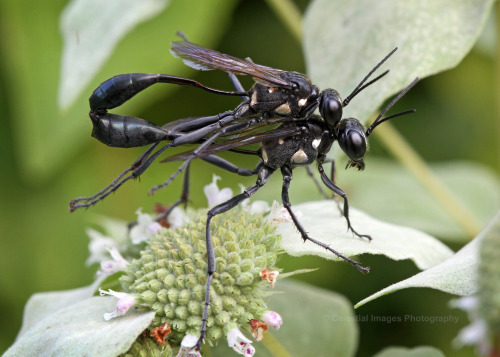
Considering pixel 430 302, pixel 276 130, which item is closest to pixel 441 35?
pixel 276 130

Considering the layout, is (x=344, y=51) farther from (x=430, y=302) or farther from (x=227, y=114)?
(x=430, y=302)

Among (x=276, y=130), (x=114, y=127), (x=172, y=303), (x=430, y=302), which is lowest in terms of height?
(x=430, y=302)

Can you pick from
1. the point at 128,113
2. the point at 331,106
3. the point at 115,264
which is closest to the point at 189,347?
the point at 115,264

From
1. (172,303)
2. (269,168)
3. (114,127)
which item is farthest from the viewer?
(269,168)

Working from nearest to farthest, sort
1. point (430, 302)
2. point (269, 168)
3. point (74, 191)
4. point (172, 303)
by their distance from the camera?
1. point (172, 303)
2. point (269, 168)
3. point (430, 302)
4. point (74, 191)

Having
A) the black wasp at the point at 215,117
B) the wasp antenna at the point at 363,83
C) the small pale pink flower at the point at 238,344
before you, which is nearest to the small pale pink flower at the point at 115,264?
the black wasp at the point at 215,117

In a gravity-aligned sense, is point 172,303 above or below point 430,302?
Answer: above

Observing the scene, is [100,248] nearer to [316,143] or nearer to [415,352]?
[316,143]
